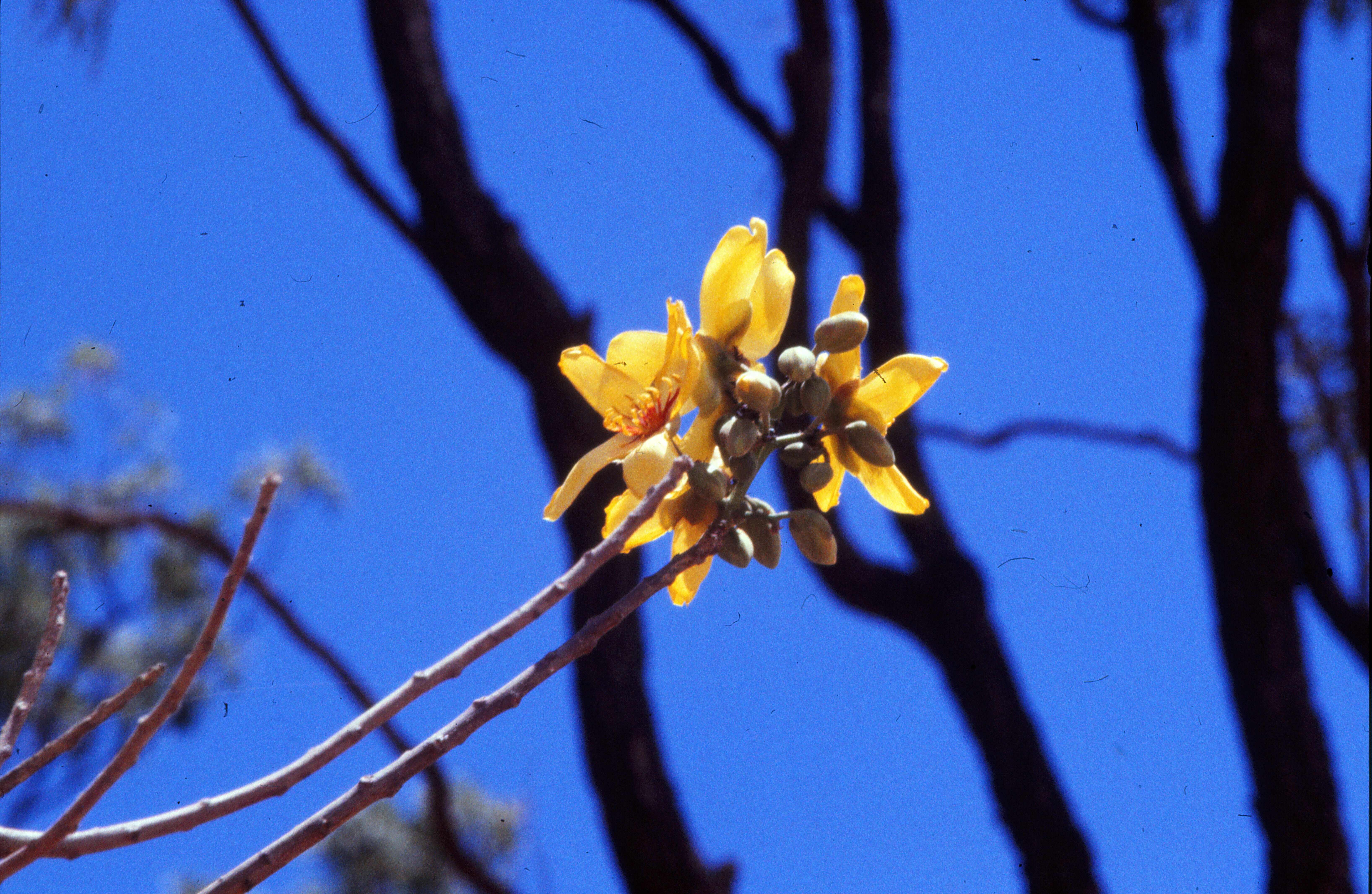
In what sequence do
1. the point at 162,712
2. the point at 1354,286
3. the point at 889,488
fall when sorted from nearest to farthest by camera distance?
the point at 162,712 → the point at 889,488 → the point at 1354,286

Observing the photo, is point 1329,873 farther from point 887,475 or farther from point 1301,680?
point 887,475

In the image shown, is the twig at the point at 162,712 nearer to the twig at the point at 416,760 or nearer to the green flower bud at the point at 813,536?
the twig at the point at 416,760

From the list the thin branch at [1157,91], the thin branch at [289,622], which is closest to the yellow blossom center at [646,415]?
the thin branch at [289,622]

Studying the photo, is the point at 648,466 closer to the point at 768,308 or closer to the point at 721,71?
the point at 768,308

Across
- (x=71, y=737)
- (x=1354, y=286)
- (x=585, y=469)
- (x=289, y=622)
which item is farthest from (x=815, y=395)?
(x=1354, y=286)

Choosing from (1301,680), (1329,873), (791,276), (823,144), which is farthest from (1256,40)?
(791,276)

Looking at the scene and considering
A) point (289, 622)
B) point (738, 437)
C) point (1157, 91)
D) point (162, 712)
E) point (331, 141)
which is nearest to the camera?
point (162, 712)

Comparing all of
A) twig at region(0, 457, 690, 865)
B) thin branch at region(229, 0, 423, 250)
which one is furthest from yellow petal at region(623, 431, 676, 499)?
thin branch at region(229, 0, 423, 250)

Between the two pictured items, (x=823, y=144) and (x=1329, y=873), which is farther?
(x=823, y=144)
